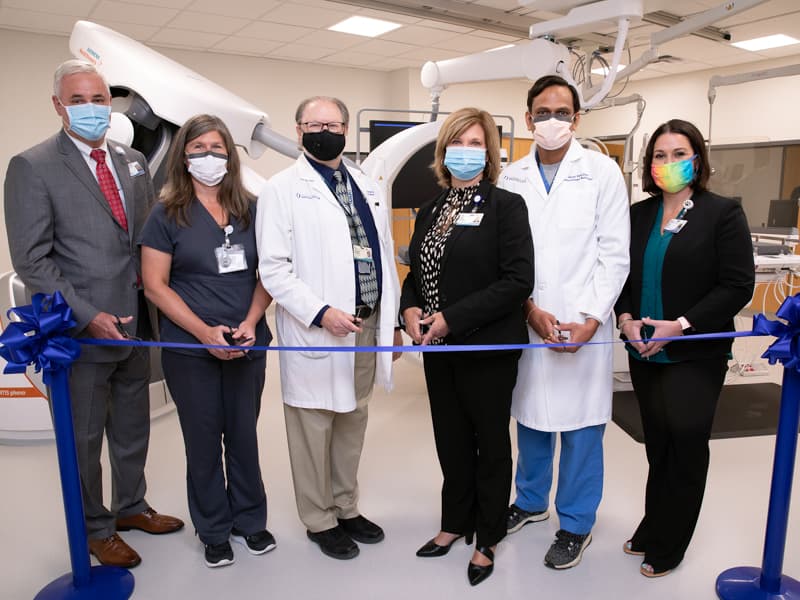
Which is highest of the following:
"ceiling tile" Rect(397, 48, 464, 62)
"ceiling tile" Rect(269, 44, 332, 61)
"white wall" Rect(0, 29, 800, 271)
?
"ceiling tile" Rect(397, 48, 464, 62)

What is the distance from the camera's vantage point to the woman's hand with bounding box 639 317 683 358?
182 centimetres

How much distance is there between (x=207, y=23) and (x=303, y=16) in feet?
3.04

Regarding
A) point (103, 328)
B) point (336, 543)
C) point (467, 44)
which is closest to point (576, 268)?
point (336, 543)

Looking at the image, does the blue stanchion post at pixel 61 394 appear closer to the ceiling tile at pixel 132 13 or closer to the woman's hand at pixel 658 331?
the woman's hand at pixel 658 331

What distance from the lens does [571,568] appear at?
2.09 metres

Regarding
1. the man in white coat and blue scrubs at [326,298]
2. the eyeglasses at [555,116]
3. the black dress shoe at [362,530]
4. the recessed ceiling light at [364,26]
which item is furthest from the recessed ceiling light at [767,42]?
the black dress shoe at [362,530]

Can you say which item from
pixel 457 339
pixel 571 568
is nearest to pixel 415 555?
pixel 571 568

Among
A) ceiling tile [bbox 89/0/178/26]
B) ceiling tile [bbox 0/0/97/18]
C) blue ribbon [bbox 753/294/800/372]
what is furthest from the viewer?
ceiling tile [bbox 89/0/178/26]

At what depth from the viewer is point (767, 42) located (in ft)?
22.5

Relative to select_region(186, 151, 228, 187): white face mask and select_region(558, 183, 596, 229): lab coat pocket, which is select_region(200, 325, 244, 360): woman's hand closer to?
select_region(186, 151, 228, 187): white face mask

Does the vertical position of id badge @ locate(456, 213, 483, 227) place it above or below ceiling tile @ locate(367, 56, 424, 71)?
below

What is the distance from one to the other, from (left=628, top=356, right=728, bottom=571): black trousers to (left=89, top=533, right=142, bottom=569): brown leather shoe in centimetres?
172

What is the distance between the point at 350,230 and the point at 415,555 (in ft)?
3.75

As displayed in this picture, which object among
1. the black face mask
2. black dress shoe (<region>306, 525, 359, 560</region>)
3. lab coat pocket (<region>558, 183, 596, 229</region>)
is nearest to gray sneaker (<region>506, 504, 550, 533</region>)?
black dress shoe (<region>306, 525, 359, 560</region>)
